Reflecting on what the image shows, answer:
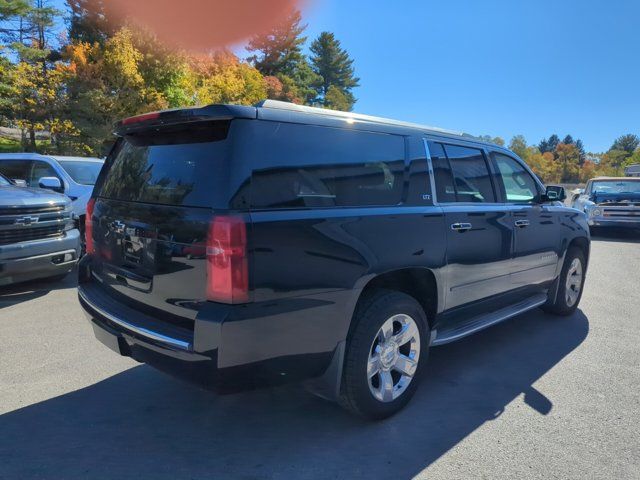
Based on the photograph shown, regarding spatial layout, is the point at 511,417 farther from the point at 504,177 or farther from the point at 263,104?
the point at 263,104

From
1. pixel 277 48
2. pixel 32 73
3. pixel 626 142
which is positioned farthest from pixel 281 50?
pixel 626 142

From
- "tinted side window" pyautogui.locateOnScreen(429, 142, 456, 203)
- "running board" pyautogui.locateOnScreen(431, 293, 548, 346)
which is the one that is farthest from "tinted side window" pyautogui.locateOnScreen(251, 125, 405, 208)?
"running board" pyautogui.locateOnScreen(431, 293, 548, 346)

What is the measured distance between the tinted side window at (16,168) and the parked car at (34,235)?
1.97 metres

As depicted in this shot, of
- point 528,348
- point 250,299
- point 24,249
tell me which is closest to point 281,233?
point 250,299

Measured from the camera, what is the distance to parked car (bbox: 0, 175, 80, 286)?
544cm

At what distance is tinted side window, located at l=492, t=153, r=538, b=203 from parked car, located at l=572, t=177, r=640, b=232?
394 inches

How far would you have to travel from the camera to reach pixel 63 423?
9.77 ft

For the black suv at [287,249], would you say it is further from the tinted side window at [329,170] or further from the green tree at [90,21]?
the green tree at [90,21]

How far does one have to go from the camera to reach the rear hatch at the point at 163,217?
7.97ft

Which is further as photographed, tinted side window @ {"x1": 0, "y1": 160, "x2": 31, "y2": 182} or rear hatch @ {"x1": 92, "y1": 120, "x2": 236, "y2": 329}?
tinted side window @ {"x1": 0, "y1": 160, "x2": 31, "y2": 182}

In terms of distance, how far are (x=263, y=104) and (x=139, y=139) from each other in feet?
3.41

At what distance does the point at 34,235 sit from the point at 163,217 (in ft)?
13.7

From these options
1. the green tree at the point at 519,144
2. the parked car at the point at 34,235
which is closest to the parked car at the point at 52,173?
the parked car at the point at 34,235

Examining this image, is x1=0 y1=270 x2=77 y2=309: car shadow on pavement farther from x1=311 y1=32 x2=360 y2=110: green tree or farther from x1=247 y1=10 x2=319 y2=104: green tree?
x1=311 y1=32 x2=360 y2=110: green tree
